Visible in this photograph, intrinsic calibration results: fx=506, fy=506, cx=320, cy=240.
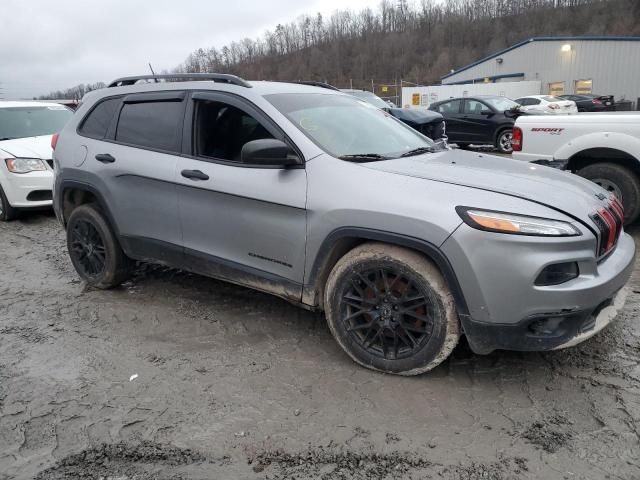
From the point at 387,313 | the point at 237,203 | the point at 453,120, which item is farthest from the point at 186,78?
the point at 453,120

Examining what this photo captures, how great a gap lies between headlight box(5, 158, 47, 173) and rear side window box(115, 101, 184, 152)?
164 inches

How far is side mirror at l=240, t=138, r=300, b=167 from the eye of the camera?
3027 mm

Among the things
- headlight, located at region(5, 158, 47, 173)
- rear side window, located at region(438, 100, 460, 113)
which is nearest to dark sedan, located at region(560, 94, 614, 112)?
rear side window, located at region(438, 100, 460, 113)

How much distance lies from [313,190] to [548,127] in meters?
4.01

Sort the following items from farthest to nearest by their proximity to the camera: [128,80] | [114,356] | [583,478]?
[128,80], [114,356], [583,478]

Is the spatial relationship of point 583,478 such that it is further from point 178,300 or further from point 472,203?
point 178,300

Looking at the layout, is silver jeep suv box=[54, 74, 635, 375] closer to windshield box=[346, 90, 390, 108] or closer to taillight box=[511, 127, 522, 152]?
taillight box=[511, 127, 522, 152]

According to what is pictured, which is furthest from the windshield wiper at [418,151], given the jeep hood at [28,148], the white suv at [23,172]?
the jeep hood at [28,148]

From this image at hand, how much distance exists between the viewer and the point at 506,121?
13.2m

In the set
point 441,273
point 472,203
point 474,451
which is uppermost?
point 472,203

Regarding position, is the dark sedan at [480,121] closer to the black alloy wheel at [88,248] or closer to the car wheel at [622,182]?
the car wheel at [622,182]

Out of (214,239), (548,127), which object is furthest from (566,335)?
(548,127)

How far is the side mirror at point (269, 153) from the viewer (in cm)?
303

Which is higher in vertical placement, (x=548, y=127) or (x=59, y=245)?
(x=548, y=127)
